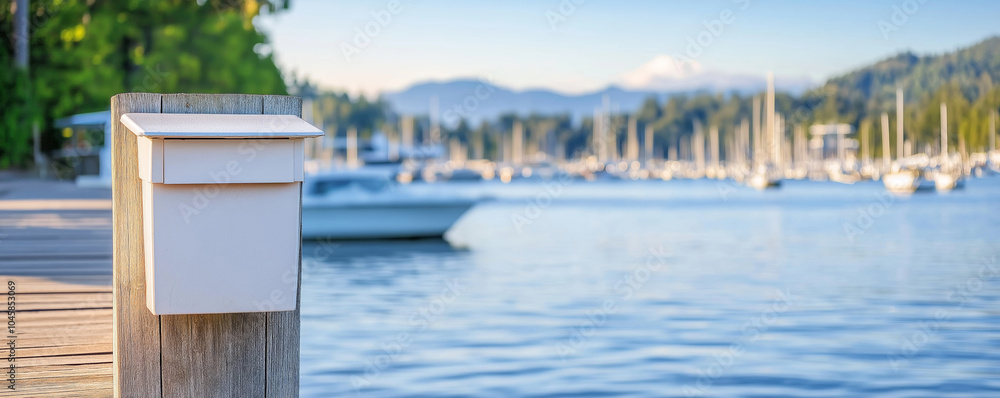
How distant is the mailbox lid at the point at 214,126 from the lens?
12.1ft

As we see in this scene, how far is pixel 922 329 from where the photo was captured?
14.4m

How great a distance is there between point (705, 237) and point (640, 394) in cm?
2572

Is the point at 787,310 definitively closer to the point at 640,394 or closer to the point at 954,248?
the point at 640,394

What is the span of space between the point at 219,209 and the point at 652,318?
12.1 m

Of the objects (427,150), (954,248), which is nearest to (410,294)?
(954,248)

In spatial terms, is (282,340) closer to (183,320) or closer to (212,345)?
(212,345)

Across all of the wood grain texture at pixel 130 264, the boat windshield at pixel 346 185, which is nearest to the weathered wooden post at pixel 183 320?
the wood grain texture at pixel 130 264

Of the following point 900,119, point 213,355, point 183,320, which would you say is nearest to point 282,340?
point 213,355

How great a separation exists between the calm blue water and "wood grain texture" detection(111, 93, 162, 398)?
6219 mm

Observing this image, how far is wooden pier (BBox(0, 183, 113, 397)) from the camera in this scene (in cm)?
530

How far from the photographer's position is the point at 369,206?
89.9 feet

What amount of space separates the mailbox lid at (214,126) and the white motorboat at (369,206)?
2326cm

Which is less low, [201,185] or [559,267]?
[201,185]

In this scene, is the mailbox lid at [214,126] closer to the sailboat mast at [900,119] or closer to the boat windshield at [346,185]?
the boat windshield at [346,185]
